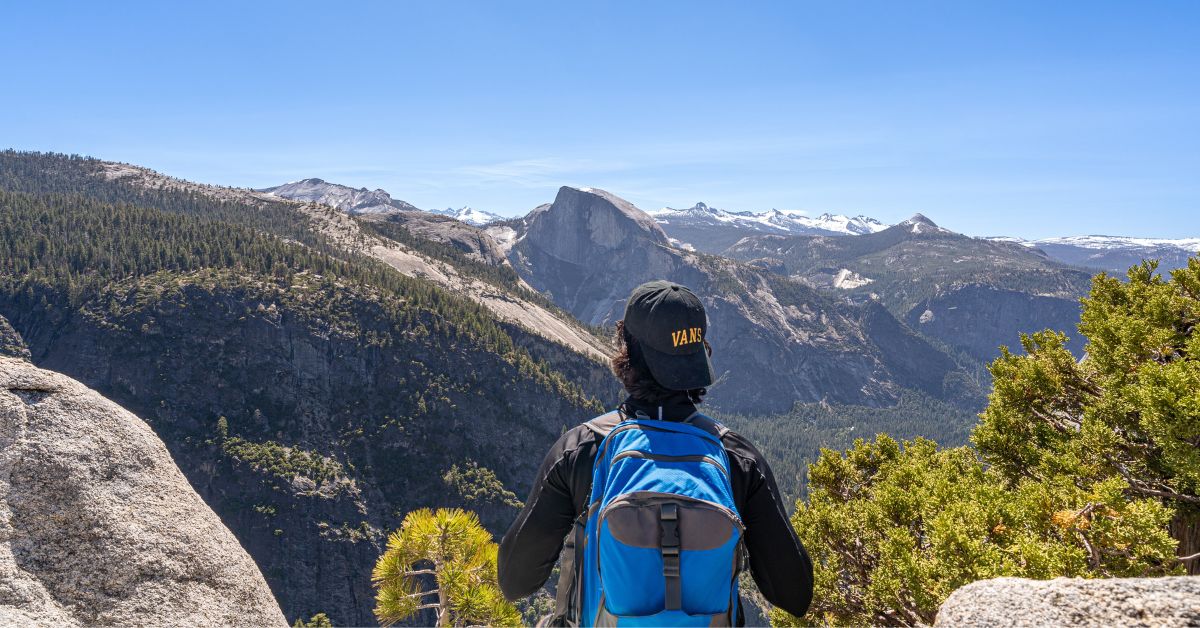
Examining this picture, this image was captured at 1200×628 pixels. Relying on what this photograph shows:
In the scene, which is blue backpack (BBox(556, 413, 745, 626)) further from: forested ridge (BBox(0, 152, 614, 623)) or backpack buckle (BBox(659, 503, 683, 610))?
forested ridge (BBox(0, 152, 614, 623))

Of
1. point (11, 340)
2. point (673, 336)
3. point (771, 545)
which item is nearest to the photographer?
point (673, 336)

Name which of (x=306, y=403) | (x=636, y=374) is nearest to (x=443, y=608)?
(x=636, y=374)

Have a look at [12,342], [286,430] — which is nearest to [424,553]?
[286,430]

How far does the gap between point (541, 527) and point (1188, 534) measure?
42.5 ft

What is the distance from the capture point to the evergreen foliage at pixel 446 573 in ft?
27.9

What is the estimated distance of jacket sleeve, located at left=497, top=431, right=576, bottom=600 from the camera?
4.41 m

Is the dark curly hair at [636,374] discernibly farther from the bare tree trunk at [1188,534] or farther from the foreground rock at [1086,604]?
the bare tree trunk at [1188,534]

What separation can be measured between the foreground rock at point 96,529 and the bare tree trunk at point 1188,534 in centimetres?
1491

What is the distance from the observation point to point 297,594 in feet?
397

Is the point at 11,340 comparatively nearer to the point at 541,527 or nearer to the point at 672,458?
the point at 541,527

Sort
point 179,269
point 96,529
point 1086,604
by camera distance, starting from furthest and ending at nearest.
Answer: point 179,269, point 96,529, point 1086,604

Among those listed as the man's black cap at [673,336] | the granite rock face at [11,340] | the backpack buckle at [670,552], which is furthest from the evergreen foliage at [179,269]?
the backpack buckle at [670,552]

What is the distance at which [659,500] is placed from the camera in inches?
146

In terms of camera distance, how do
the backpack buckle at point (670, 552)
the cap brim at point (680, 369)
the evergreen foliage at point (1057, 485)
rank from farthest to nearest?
the evergreen foliage at point (1057, 485) → the cap brim at point (680, 369) → the backpack buckle at point (670, 552)
